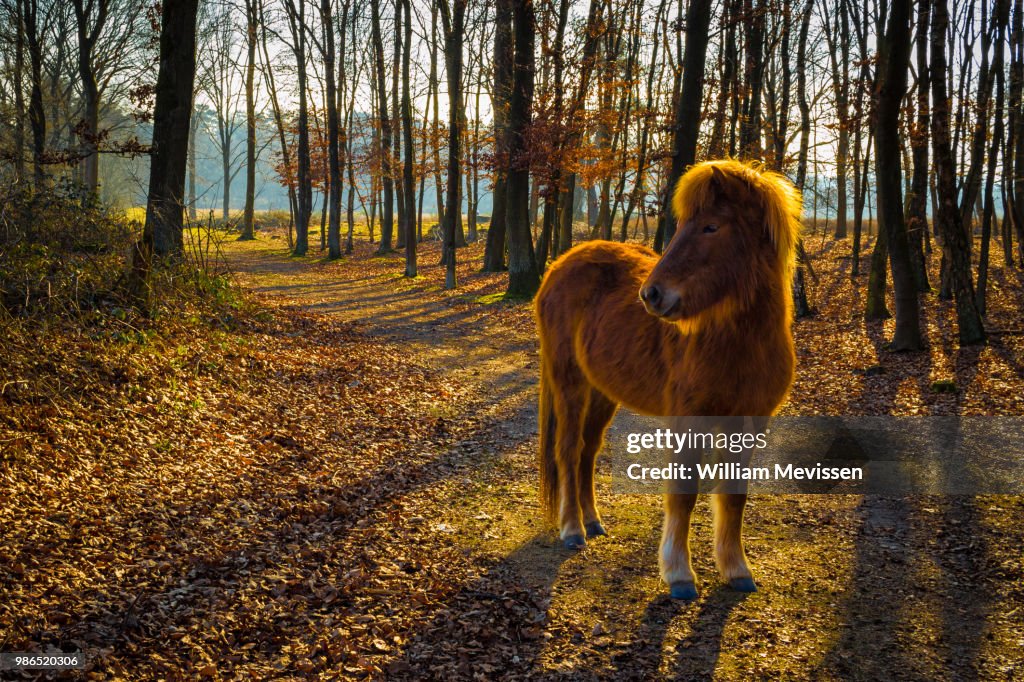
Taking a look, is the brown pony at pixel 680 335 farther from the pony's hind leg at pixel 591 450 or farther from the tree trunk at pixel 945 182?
the tree trunk at pixel 945 182

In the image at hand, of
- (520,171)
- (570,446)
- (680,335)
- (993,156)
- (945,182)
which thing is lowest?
(570,446)

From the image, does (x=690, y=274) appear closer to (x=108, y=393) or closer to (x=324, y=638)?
(x=324, y=638)

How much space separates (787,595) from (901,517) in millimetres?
1949

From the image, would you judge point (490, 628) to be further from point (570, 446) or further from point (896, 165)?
point (896, 165)

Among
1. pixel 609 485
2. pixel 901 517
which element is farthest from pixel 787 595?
pixel 609 485

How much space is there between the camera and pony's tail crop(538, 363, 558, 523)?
523cm

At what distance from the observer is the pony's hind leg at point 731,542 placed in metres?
4.29

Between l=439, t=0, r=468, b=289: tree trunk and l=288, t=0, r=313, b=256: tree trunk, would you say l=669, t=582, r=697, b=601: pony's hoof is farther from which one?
l=288, t=0, r=313, b=256: tree trunk

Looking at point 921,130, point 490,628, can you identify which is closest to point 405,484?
point 490,628

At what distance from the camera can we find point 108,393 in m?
6.33

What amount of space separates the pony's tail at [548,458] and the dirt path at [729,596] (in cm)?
26

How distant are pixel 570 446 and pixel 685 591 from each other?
1.34m

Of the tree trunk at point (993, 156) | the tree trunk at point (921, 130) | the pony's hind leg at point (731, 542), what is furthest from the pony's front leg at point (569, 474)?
the tree trunk at point (993, 156)

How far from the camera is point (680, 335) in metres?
4.20
